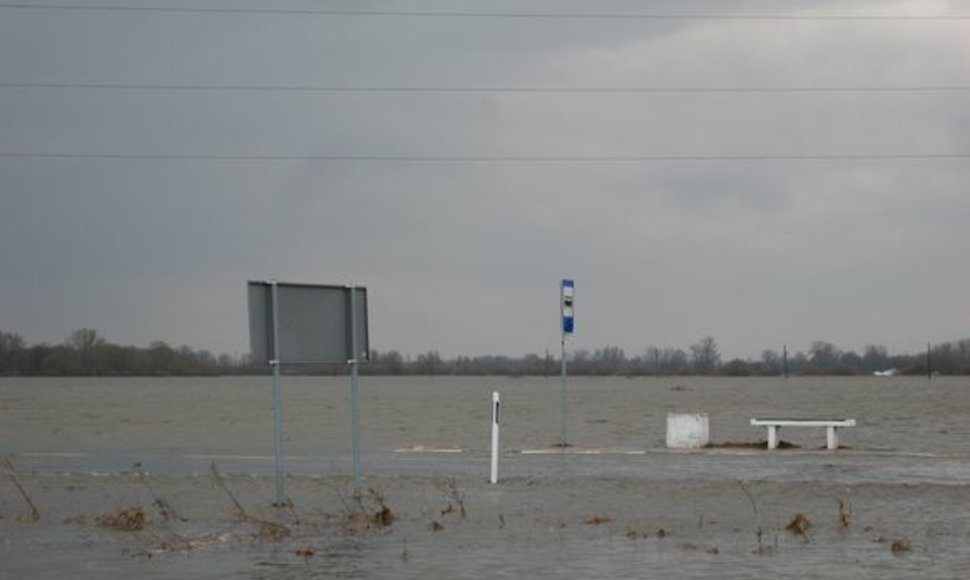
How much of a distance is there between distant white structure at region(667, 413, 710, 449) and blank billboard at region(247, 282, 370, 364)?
12.7m

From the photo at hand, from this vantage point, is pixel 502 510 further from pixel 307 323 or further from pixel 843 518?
pixel 843 518

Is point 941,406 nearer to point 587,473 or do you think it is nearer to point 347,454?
point 347,454

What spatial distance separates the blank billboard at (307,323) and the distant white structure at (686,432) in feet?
41.5

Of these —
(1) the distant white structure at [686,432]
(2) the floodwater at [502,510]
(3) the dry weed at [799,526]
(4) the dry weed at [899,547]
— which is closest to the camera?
(2) the floodwater at [502,510]

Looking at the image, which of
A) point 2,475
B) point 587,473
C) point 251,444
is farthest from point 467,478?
point 251,444

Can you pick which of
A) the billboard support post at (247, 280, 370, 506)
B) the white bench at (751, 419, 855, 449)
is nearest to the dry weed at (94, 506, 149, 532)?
the billboard support post at (247, 280, 370, 506)

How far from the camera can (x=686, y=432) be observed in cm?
2959

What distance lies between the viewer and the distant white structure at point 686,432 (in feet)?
96.9

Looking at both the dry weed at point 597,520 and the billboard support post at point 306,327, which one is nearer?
the dry weed at point 597,520

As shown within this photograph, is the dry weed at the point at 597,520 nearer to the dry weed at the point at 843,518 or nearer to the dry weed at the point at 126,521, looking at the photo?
the dry weed at the point at 843,518

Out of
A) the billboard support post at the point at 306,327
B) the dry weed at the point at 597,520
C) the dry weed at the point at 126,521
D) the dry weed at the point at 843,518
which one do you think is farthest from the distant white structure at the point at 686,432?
the dry weed at the point at 126,521

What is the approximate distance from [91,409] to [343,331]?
45757 millimetres

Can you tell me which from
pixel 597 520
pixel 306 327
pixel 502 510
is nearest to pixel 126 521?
pixel 306 327

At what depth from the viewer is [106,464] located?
2623 cm
